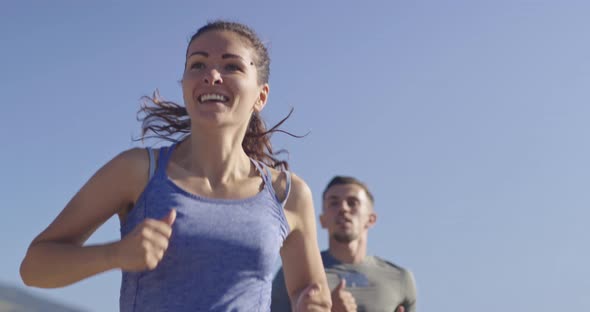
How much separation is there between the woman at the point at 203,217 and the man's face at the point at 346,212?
395 cm

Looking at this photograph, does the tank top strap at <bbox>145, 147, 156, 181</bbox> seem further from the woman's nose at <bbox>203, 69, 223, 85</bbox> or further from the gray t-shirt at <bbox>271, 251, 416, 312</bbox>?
the gray t-shirt at <bbox>271, 251, 416, 312</bbox>

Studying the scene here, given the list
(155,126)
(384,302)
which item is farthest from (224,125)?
(384,302)

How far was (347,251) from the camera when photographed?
23.9ft

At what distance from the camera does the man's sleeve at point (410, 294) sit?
7.28 metres

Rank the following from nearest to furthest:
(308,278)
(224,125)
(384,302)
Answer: (224,125) < (308,278) < (384,302)

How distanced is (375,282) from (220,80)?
14.5 ft

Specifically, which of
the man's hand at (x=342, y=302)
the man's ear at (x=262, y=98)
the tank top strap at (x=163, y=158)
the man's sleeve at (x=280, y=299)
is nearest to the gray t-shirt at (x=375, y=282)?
the man's sleeve at (x=280, y=299)

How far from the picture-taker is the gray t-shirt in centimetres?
693

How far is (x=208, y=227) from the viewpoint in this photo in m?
2.89

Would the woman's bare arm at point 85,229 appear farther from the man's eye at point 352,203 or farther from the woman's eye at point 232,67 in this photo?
the man's eye at point 352,203

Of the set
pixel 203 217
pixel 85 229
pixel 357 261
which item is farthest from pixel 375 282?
pixel 85 229

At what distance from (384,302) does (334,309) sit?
3.40m

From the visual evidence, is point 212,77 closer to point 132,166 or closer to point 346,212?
point 132,166

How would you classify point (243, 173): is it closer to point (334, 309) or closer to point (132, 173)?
point (132, 173)
